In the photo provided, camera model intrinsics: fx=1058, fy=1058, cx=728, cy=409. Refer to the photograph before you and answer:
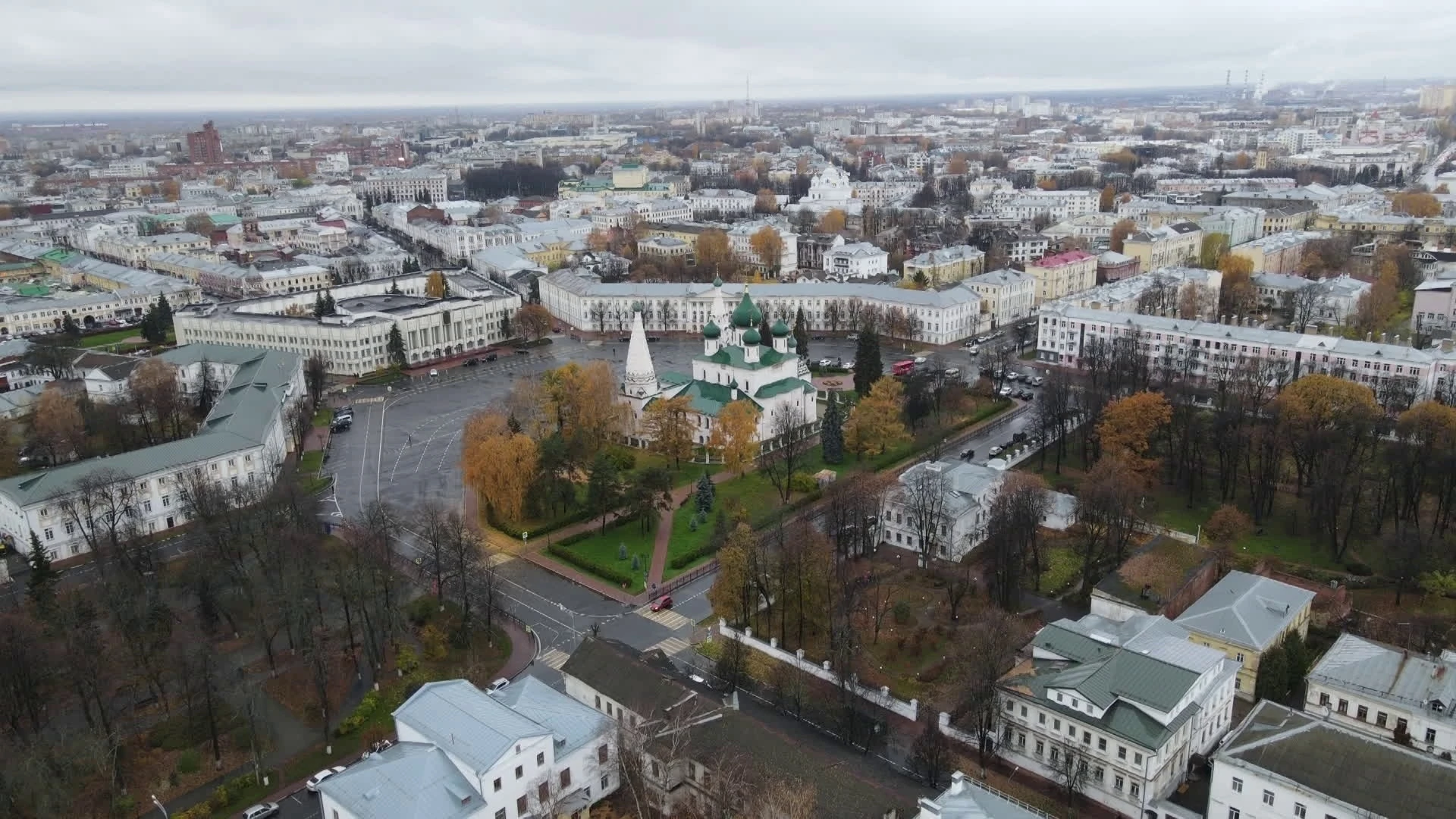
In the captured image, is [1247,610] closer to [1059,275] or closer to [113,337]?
[1059,275]

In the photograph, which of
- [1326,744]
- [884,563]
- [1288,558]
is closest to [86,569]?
[884,563]

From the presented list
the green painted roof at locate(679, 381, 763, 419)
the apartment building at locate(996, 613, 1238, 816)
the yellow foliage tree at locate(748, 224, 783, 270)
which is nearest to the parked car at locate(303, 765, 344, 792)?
the apartment building at locate(996, 613, 1238, 816)

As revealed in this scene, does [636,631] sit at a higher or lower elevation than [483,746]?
lower

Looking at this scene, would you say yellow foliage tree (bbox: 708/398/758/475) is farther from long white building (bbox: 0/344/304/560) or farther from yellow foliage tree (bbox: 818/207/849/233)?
yellow foliage tree (bbox: 818/207/849/233)

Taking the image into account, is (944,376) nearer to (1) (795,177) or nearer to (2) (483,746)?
(2) (483,746)

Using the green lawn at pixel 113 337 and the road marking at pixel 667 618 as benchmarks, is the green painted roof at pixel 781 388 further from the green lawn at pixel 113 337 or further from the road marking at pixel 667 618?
the green lawn at pixel 113 337

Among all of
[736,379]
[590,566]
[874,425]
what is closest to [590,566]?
[590,566]
